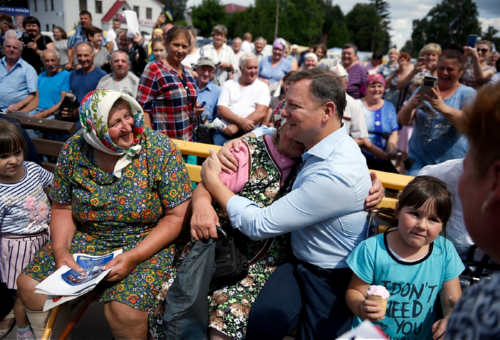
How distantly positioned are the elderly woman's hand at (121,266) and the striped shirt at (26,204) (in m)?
0.87

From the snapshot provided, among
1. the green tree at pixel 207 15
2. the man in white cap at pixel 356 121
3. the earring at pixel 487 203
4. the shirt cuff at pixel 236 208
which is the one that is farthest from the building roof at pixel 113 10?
the earring at pixel 487 203

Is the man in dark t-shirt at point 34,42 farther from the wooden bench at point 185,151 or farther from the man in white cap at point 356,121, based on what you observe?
the man in white cap at point 356,121

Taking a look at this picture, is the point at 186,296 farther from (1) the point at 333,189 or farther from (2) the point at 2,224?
(2) the point at 2,224

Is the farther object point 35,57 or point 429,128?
point 35,57

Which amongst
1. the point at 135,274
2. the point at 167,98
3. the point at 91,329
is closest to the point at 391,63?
the point at 167,98

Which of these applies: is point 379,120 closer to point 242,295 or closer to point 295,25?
point 242,295

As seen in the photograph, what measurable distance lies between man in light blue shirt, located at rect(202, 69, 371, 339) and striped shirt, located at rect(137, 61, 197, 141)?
202 cm

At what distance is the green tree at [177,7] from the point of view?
7701 cm

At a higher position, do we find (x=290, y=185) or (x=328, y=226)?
(x=290, y=185)

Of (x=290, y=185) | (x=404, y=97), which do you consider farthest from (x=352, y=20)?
(x=290, y=185)

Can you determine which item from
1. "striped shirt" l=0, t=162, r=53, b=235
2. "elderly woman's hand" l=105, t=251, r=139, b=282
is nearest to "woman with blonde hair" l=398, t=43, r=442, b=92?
"elderly woman's hand" l=105, t=251, r=139, b=282

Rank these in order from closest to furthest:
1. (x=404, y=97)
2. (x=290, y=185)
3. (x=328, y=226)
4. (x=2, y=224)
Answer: (x=328, y=226)
(x=290, y=185)
(x=2, y=224)
(x=404, y=97)

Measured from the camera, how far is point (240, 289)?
206 cm

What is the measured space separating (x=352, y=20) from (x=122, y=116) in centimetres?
8457
